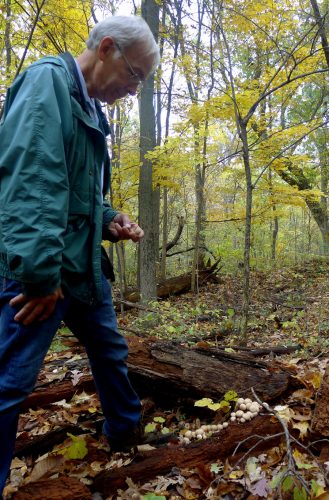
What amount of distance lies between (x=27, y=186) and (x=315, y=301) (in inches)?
352

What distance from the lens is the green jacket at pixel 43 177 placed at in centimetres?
145

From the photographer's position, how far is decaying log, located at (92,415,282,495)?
2.20 meters

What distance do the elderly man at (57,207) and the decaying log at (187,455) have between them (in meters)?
0.53

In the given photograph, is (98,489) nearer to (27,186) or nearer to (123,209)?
(27,186)

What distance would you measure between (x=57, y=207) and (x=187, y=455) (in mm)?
1773

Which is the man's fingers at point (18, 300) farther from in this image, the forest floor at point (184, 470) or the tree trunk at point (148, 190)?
the tree trunk at point (148, 190)

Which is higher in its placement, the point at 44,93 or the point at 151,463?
the point at 44,93

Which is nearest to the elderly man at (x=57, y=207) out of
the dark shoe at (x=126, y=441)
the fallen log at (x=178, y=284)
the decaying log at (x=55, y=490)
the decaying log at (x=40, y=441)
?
the decaying log at (x=55, y=490)

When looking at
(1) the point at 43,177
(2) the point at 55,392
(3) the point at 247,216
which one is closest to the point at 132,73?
(1) the point at 43,177

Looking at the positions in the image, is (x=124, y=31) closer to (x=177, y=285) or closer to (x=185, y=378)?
(x=185, y=378)

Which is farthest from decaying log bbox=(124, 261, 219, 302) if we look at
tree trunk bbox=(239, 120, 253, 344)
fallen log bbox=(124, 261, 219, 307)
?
tree trunk bbox=(239, 120, 253, 344)

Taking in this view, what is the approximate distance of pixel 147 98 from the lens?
28.4ft

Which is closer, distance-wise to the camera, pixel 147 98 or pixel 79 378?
pixel 79 378

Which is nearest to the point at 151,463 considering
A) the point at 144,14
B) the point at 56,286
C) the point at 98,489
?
the point at 98,489
